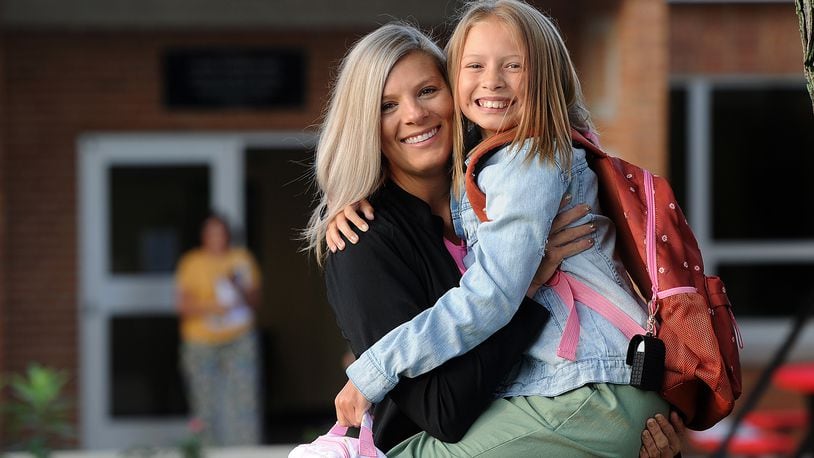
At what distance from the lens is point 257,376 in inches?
358

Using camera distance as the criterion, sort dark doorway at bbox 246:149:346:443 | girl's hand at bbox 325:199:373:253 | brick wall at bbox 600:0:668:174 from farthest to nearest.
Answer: dark doorway at bbox 246:149:346:443, brick wall at bbox 600:0:668:174, girl's hand at bbox 325:199:373:253

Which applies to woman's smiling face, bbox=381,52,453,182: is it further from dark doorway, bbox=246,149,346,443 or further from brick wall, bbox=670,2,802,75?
dark doorway, bbox=246,149,346,443

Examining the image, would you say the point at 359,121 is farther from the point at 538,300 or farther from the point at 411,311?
the point at 538,300

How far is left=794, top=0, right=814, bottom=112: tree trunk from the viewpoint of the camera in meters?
2.65

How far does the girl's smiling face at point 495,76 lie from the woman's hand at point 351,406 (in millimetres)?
614

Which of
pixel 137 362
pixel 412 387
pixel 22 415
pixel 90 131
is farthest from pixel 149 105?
pixel 412 387

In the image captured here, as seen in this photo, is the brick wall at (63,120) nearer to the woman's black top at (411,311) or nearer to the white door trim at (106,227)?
the white door trim at (106,227)

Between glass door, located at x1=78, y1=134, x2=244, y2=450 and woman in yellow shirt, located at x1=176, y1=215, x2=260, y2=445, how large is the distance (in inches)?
22.0

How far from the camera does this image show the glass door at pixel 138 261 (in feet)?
30.8

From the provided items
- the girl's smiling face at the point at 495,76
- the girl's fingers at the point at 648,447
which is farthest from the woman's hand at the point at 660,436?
the girl's smiling face at the point at 495,76

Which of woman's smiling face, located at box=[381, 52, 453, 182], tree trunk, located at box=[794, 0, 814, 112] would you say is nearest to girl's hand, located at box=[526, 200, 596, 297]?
woman's smiling face, located at box=[381, 52, 453, 182]

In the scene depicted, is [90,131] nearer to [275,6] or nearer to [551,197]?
[275,6]

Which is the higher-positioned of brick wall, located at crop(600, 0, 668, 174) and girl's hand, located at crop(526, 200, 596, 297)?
brick wall, located at crop(600, 0, 668, 174)

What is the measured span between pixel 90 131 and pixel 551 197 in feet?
23.9
